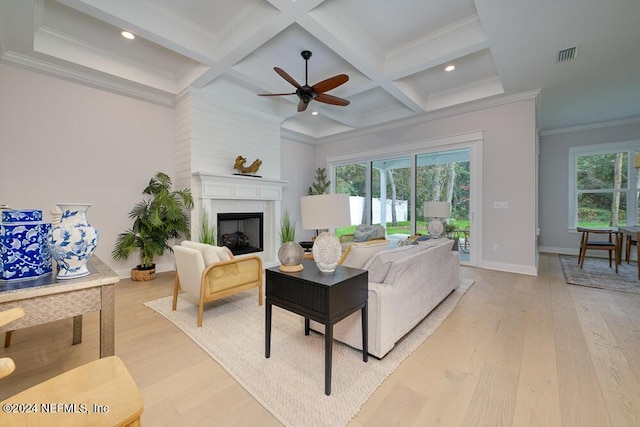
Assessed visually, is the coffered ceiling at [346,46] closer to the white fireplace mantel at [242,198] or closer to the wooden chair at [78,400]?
the white fireplace mantel at [242,198]

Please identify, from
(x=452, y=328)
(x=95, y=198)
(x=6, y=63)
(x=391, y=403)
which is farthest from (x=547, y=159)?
(x=6, y=63)

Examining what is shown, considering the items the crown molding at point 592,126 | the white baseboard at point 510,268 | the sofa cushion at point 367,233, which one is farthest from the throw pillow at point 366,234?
the crown molding at point 592,126

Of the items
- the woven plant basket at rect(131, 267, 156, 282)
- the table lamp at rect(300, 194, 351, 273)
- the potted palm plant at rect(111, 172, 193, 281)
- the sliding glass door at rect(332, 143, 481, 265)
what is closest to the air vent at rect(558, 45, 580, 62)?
the sliding glass door at rect(332, 143, 481, 265)

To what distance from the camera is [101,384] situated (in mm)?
903

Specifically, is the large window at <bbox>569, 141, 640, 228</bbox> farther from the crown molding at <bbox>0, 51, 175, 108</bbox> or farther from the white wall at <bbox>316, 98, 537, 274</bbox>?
the crown molding at <bbox>0, 51, 175, 108</bbox>

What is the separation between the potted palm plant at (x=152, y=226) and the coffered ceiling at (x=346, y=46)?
64.7 inches

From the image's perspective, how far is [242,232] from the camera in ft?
17.5

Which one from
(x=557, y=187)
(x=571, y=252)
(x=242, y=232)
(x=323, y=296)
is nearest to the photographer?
(x=323, y=296)

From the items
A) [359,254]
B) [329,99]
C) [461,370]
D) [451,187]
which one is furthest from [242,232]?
[461,370]

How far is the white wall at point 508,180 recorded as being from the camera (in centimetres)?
416

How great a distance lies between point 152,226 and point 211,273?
207 centimetres

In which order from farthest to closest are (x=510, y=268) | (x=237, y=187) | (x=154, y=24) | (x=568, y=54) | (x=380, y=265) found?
(x=237, y=187), (x=510, y=268), (x=568, y=54), (x=154, y=24), (x=380, y=265)

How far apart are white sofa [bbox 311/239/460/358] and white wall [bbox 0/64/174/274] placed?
375 cm

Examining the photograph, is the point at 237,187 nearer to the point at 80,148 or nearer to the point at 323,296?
the point at 80,148
